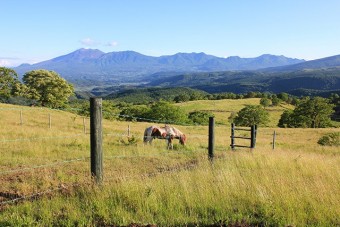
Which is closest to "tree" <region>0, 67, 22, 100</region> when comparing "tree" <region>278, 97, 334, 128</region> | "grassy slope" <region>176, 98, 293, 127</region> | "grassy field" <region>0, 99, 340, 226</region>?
"grassy field" <region>0, 99, 340, 226</region>

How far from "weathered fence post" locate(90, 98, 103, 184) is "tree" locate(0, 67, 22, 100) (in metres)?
57.4

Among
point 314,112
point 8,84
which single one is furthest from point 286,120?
point 8,84

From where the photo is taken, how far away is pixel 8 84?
58875 mm

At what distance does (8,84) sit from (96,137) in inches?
2330

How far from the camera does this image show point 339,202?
18.6 ft

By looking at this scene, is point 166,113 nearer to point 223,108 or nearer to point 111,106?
point 111,106

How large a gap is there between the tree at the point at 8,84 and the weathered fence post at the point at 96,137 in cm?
5740

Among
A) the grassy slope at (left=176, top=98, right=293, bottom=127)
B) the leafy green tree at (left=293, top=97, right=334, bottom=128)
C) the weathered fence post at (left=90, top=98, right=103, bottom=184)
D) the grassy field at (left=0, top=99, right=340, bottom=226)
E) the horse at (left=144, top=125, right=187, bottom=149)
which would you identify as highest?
the weathered fence post at (left=90, top=98, right=103, bottom=184)

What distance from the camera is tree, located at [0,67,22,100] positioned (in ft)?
190

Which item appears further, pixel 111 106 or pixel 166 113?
pixel 111 106

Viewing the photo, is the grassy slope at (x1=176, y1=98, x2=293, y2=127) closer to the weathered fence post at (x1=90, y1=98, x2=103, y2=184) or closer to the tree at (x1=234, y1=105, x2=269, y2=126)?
the tree at (x1=234, y1=105, x2=269, y2=126)

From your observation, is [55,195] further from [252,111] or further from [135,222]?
[252,111]

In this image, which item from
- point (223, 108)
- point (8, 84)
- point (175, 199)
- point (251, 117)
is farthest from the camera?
point (223, 108)

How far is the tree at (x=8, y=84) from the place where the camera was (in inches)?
2279
